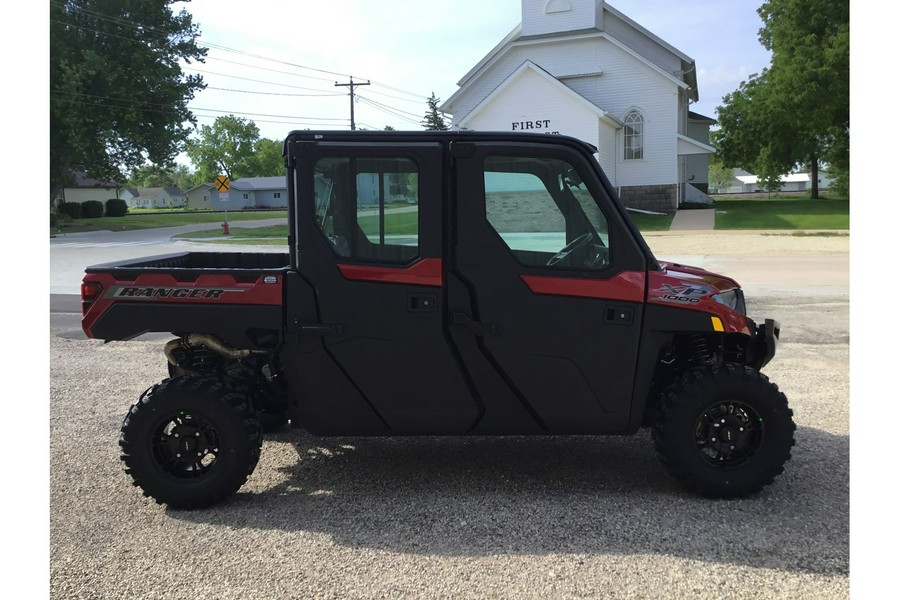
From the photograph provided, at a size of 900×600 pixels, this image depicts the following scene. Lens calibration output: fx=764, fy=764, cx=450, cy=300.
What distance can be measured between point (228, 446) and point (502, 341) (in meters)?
1.65

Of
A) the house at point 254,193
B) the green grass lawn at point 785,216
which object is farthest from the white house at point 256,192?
the green grass lawn at point 785,216

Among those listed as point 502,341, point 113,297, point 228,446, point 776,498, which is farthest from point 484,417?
point 113,297

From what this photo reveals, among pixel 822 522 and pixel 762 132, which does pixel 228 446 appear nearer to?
pixel 822 522

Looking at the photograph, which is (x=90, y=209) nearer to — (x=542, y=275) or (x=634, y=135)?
(x=634, y=135)

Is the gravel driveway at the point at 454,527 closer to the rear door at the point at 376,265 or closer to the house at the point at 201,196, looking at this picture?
the rear door at the point at 376,265

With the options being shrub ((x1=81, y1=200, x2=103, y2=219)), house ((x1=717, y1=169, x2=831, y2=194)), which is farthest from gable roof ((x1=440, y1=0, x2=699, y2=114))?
house ((x1=717, y1=169, x2=831, y2=194))

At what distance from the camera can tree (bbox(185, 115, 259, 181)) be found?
117 meters

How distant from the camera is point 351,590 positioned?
3432mm

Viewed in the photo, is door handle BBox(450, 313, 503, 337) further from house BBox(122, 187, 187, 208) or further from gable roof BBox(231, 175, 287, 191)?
house BBox(122, 187, 187, 208)

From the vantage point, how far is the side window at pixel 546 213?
4238mm

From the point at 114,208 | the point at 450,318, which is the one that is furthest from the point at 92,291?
the point at 114,208

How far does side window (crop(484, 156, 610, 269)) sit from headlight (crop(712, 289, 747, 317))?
718 mm

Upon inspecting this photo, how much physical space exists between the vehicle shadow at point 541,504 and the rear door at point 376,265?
660 mm

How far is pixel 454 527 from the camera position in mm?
4059
